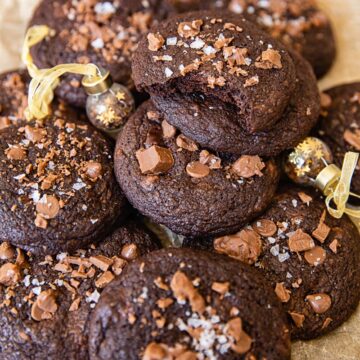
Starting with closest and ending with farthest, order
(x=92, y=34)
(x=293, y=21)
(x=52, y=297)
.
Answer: (x=52, y=297), (x=92, y=34), (x=293, y=21)

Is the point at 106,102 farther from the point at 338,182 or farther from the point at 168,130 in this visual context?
the point at 338,182

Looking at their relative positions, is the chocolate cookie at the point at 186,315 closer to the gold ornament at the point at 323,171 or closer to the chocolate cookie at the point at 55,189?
the chocolate cookie at the point at 55,189

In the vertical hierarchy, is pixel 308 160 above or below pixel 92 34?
below

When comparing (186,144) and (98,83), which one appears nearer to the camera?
(186,144)

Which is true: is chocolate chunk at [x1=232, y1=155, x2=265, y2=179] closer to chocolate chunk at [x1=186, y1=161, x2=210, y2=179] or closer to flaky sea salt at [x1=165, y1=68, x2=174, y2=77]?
chocolate chunk at [x1=186, y1=161, x2=210, y2=179]

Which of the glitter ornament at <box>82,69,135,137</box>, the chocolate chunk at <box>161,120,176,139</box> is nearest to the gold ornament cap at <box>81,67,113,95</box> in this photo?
the glitter ornament at <box>82,69,135,137</box>

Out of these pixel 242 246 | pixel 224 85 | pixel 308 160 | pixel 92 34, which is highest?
pixel 224 85

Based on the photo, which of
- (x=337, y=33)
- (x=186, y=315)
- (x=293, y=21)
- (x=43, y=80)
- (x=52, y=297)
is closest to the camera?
(x=186, y=315)

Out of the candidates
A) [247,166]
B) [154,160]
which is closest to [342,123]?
[247,166]
